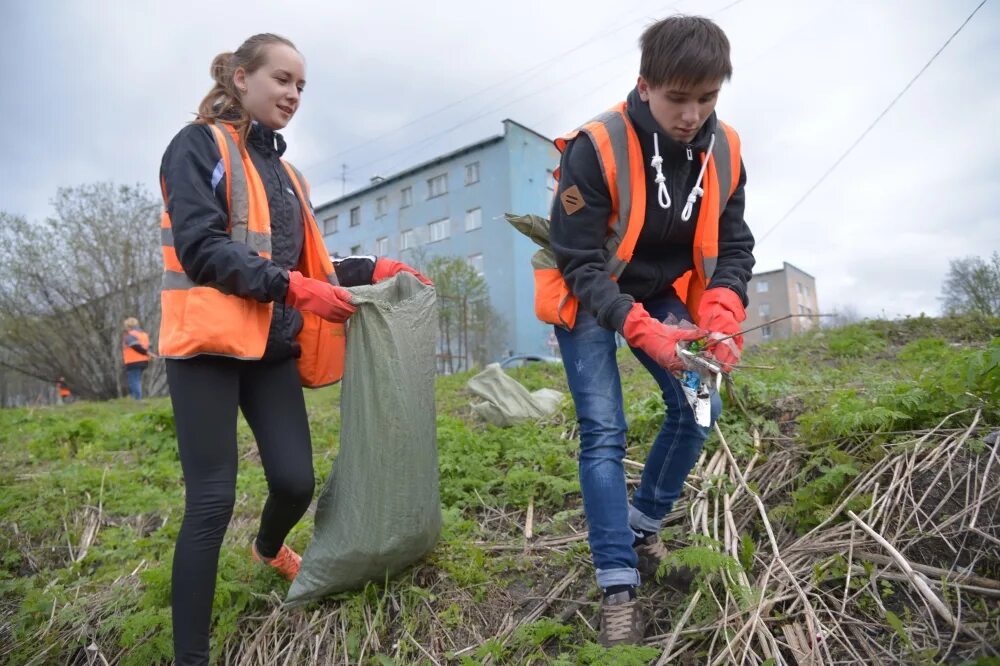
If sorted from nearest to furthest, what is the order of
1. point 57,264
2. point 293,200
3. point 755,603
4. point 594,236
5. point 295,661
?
1. point 755,603
2. point 594,236
3. point 295,661
4. point 293,200
5. point 57,264

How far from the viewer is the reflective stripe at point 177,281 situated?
6.41ft

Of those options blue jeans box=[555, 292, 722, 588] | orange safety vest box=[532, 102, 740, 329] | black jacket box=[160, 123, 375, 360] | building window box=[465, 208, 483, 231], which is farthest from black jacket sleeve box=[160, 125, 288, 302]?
building window box=[465, 208, 483, 231]

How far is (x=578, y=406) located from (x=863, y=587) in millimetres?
997

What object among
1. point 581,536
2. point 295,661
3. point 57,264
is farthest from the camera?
point 57,264

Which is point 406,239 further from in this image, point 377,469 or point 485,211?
point 377,469

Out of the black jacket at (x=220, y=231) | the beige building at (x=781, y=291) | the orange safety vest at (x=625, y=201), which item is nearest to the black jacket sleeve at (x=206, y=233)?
the black jacket at (x=220, y=231)

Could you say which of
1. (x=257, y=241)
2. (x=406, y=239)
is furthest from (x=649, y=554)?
(x=406, y=239)

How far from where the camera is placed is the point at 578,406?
2.10 m

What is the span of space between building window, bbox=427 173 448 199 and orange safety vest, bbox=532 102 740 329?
26.8 metres

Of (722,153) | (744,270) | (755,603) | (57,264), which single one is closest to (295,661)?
(755,603)

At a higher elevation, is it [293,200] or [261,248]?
[293,200]

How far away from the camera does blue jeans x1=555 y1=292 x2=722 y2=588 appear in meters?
1.92

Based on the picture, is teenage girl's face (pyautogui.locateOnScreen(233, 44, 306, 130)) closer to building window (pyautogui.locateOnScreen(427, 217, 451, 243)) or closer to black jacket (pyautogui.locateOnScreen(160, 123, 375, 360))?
black jacket (pyautogui.locateOnScreen(160, 123, 375, 360))

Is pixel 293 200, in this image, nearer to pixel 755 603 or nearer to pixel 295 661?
pixel 295 661
